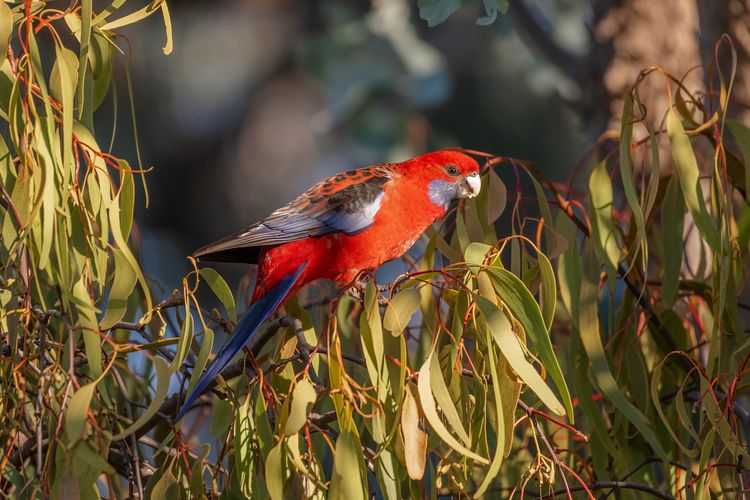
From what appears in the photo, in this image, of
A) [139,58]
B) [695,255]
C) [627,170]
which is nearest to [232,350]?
[627,170]

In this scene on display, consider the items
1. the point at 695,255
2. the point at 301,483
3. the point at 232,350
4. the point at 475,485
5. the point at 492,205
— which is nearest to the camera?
the point at 301,483

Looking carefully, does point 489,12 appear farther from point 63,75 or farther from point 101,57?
point 63,75

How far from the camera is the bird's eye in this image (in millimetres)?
2977

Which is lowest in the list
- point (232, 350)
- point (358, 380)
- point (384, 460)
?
point (358, 380)

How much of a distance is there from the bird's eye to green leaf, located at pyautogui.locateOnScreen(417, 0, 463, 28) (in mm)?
777

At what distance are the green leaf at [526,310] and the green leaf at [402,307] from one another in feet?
0.48

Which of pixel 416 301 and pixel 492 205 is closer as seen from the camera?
pixel 416 301

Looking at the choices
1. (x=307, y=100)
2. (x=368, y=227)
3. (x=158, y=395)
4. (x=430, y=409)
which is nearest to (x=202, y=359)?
(x=158, y=395)

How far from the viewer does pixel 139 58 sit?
8.89 metres

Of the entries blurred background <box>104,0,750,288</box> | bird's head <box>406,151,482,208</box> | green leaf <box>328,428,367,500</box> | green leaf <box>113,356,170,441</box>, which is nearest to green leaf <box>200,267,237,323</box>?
green leaf <box>113,356,170,441</box>

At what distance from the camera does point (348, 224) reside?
2758 mm

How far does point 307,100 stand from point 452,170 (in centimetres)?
624

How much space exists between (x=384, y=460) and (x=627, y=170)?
0.78m

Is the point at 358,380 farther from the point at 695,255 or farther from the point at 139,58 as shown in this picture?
the point at 139,58
